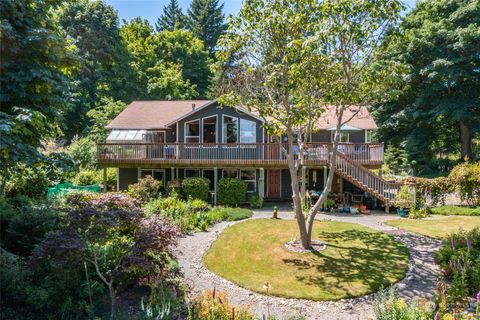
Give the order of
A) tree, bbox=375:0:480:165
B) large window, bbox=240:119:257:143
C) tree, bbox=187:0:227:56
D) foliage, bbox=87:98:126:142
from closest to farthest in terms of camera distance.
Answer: large window, bbox=240:119:257:143, foliage, bbox=87:98:126:142, tree, bbox=375:0:480:165, tree, bbox=187:0:227:56

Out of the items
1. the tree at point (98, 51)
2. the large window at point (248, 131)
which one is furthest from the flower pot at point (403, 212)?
the tree at point (98, 51)

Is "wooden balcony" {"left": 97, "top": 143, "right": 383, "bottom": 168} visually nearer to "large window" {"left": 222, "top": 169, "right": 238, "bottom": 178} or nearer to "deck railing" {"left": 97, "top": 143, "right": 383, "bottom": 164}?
"deck railing" {"left": 97, "top": 143, "right": 383, "bottom": 164}

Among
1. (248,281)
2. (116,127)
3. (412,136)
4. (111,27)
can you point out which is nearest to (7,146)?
(248,281)

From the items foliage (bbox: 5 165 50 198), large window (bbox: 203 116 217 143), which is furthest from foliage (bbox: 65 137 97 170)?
large window (bbox: 203 116 217 143)

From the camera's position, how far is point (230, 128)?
21.2m

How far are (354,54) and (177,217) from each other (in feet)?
30.7

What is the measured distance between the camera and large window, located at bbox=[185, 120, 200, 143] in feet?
70.3

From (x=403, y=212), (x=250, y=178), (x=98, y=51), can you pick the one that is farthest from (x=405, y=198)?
(x=98, y=51)

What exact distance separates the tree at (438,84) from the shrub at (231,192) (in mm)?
15772

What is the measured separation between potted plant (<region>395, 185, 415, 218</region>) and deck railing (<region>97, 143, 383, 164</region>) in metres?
2.46

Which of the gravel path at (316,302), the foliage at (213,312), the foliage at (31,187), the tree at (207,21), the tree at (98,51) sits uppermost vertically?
the tree at (207,21)

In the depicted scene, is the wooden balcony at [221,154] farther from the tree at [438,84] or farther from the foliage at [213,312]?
the foliage at [213,312]

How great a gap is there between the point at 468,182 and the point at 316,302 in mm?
13634

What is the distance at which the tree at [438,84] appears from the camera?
27.3 meters
